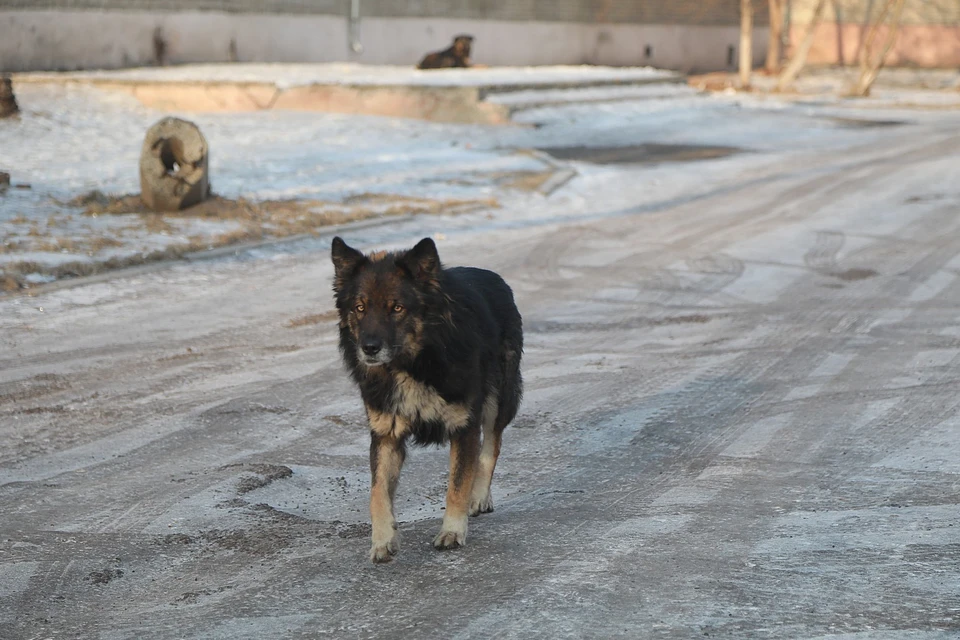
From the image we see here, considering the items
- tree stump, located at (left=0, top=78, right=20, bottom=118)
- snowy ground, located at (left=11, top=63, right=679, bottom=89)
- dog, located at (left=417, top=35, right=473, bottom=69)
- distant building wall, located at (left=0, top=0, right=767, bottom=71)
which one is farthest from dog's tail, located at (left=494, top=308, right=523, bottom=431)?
dog, located at (left=417, top=35, right=473, bottom=69)

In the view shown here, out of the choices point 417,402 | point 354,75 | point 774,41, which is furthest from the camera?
point 774,41

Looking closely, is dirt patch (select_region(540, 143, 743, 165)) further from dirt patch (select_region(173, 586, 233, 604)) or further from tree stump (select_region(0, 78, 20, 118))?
dirt patch (select_region(173, 586, 233, 604))

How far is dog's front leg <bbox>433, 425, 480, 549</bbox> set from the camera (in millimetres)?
5547

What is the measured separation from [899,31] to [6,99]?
37660 millimetres

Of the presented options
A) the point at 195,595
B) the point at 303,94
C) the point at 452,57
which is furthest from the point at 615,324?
the point at 452,57

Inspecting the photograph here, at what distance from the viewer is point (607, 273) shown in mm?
12648

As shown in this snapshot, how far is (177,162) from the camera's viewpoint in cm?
1490

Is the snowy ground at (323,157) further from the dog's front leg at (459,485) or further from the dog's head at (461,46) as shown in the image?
the dog's front leg at (459,485)

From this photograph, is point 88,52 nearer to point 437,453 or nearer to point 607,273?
point 607,273

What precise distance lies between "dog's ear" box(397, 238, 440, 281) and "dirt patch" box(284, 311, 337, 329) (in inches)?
200

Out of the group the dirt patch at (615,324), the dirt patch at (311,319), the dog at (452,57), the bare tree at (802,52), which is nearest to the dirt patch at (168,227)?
the dirt patch at (311,319)

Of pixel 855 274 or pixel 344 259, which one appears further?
pixel 855 274

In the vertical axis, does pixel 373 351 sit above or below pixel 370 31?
below

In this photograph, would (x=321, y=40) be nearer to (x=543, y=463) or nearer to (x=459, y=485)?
(x=543, y=463)
